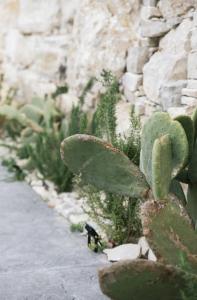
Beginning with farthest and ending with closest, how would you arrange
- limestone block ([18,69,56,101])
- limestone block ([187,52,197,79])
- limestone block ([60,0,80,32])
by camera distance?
limestone block ([18,69,56,101])
limestone block ([60,0,80,32])
limestone block ([187,52,197,79])

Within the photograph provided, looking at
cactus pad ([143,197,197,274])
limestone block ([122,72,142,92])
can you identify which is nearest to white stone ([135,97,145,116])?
limestone block ([122,72,142,92])

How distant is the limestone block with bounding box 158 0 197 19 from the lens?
4.13 m

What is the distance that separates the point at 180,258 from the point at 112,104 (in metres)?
1.47

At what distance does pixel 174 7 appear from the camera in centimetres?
429

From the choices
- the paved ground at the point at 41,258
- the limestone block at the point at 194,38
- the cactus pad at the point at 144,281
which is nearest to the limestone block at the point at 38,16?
the paved ground at the point at 41,258

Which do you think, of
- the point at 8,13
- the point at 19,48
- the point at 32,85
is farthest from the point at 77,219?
the point at 8,13

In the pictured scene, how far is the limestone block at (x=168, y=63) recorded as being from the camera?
4086mm

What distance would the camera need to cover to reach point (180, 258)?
2439 mm

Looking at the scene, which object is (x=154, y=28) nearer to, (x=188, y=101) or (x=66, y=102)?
(x=188, y=101)

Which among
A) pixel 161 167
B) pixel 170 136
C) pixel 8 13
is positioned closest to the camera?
pixel 161 167

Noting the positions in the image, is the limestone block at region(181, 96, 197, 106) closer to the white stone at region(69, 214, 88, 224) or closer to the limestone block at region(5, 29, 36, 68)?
the white stone at region(69, 214, 88, 224)

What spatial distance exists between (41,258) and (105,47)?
2482mm

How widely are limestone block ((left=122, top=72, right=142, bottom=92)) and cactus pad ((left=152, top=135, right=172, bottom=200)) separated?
6.23ft

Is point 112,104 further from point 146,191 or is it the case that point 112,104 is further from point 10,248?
point 10,248
